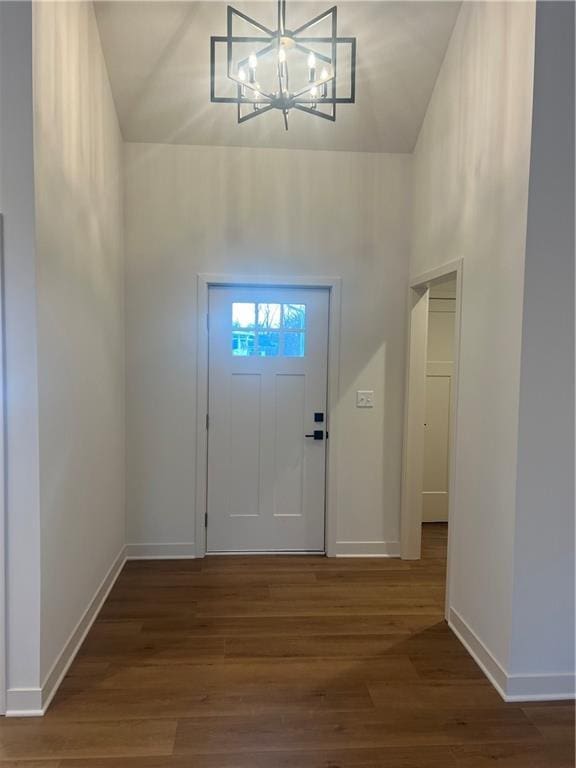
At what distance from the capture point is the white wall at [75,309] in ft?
6.93

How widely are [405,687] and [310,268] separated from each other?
102 inches

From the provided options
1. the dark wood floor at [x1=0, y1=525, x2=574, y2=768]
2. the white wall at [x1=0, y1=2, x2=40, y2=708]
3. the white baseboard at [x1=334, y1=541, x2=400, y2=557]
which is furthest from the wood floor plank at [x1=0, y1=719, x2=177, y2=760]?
the white baseboard at [x1=334, y1=541, x2=400, y2=557]

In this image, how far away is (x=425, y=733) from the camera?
6.67ft

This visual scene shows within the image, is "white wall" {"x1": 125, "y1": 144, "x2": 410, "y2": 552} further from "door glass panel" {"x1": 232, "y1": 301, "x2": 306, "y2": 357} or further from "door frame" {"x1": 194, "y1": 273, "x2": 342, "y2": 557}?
"door glass panel" {"x1": 232, "y1": 301, "x2": 306, "y2": 357}

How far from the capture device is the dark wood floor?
192 cm

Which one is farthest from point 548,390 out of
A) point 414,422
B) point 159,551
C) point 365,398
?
point 159,551

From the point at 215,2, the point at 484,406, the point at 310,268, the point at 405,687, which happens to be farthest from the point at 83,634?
the point at 215,2

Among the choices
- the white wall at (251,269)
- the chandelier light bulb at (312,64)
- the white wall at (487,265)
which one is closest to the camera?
the chandelier light bulb at (312,64)

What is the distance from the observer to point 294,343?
374cm

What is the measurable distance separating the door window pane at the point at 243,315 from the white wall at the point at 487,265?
1359 mm

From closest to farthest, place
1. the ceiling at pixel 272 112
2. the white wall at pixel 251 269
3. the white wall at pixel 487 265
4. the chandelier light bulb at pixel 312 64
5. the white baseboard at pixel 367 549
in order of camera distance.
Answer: the chandelier light bulb at pixel 312 64
the white wall at pixel 487 265
the ceiling at pixel 272 112
the white wall at pixel 251 269
the white baseboard at pixel 367 549

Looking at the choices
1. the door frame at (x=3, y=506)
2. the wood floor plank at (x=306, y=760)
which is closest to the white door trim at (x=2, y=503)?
the door frame at (x=3, y=506)

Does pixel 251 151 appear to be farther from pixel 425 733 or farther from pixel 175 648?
pixel 425 733

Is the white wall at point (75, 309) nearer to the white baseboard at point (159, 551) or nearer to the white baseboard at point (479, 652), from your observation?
the white baseboard at point (159, 551)
